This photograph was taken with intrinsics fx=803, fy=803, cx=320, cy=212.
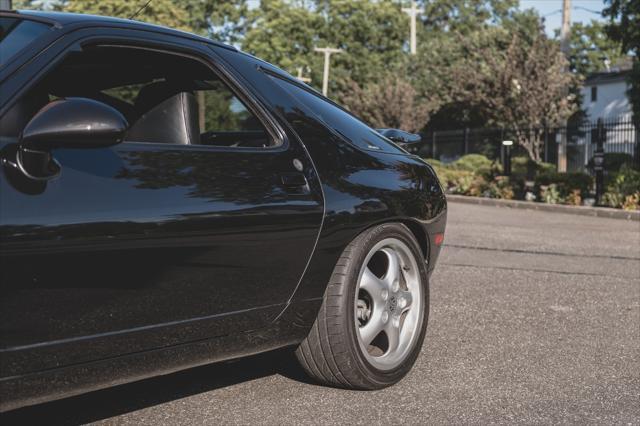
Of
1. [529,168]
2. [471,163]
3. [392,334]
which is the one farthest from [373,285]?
[471,163]

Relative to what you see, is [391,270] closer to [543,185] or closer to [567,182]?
[567,182]

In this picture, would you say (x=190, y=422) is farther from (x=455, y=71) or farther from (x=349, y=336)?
(x=455, y=71)

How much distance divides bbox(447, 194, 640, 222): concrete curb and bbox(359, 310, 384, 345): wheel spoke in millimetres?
13274

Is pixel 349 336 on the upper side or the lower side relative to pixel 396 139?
lower

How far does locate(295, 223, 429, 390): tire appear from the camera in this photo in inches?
133

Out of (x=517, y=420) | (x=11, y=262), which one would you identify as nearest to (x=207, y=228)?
(x=11, y=262)

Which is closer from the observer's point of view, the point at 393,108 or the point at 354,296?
the point at 354,296

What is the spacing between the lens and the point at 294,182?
3.23 metres

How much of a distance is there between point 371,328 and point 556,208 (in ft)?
48.9

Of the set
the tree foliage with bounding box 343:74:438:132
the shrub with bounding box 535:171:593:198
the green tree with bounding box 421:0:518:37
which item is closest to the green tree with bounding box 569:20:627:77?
the green tree with bounding box 421:0:518:37

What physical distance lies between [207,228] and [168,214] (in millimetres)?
176

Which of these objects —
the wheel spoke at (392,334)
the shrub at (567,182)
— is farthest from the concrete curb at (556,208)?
the wheel spoke at (392,334)

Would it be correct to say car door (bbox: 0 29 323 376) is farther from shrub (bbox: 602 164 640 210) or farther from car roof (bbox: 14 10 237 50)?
shrub (bbox: 602 164 640 210)

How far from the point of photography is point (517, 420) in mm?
3271
